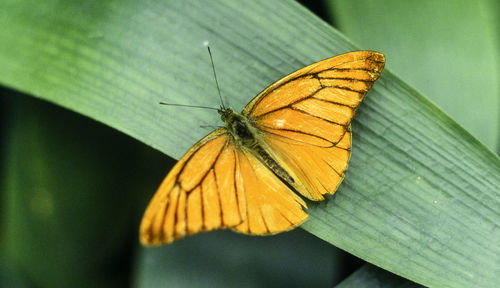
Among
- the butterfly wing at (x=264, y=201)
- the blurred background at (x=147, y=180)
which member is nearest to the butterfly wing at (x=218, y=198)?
the butterfly wing at (x=264, y=201)

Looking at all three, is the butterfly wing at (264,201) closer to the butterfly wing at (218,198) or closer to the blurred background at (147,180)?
the butterfly wing at (218,198)

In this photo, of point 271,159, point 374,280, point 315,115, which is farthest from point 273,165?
point 374,280

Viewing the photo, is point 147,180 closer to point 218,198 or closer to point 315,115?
point 218,198

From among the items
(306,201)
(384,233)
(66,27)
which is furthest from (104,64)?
(384,233)

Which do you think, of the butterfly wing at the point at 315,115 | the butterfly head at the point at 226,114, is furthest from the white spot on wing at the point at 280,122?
the butterfly head at the point at 226,114

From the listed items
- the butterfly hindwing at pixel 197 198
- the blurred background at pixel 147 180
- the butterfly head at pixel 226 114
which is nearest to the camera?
the butterfly hindwing at pixel 197 198

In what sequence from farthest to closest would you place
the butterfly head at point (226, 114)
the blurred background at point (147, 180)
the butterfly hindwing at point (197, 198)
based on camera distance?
1. the blurred background at point (147, 180)
2. the butterfly head at point (226, 114)
3. the butterfly hindwing at point (197, 198)

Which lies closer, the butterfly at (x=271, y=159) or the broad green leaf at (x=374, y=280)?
the butterfly at (x=271, y=159)

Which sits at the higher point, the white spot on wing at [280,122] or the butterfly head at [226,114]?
the white spot on wing at [280,122]
